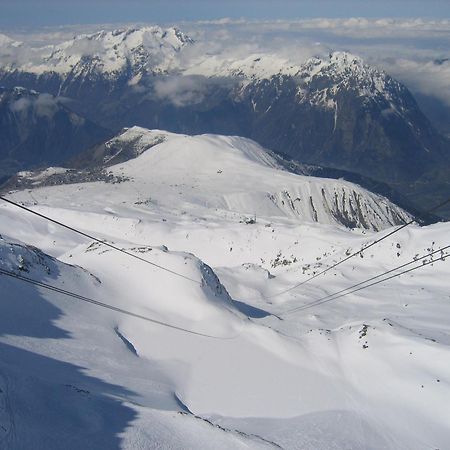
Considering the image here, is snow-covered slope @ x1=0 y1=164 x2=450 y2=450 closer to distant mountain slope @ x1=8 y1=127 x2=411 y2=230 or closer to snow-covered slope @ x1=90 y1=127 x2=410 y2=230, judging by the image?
distant mountain slope @ x1=8 y1=127 x2=411 y2=230

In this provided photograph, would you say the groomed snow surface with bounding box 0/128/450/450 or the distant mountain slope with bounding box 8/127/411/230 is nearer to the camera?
the groomed snow surface with bounding box 0/128/450/450

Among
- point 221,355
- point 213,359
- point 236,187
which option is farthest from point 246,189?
point 213,359

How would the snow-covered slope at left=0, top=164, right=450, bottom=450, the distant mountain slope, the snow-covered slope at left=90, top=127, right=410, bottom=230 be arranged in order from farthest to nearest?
the snow-covered slope at left=90, top=127, right=410, bottom=230, the distant mountain slope, the snow-covered slope at left=0, top=164, right=450, bottom=450

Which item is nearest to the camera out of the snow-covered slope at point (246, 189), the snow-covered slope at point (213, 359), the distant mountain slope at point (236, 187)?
the snow-covered slope at point (213, 359)

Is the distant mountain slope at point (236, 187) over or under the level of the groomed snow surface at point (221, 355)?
under

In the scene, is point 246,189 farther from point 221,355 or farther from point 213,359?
point 213,359

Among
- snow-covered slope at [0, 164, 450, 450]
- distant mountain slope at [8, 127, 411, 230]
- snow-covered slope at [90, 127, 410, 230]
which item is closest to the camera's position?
snow-covered slope at [0, 164, 450, 450]

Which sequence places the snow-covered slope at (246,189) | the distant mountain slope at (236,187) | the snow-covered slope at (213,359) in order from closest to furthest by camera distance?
the snow-covered slope at (213,359), the distant mountain slope at (236,187), the snow-covered slope at (246,189)

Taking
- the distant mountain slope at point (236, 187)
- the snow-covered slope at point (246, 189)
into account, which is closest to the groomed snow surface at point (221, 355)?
the distant mountain slope at point (236, 187)

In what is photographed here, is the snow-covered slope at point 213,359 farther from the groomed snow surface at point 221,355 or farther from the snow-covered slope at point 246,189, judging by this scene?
the snow-covered slope at point 246,189

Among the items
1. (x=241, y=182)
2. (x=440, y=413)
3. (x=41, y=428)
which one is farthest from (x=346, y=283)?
(x=241, y=182)

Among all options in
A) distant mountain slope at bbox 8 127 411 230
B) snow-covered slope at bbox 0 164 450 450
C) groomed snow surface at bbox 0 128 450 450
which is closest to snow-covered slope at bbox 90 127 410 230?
distant mountain slope at bbox 8 127 411 230
